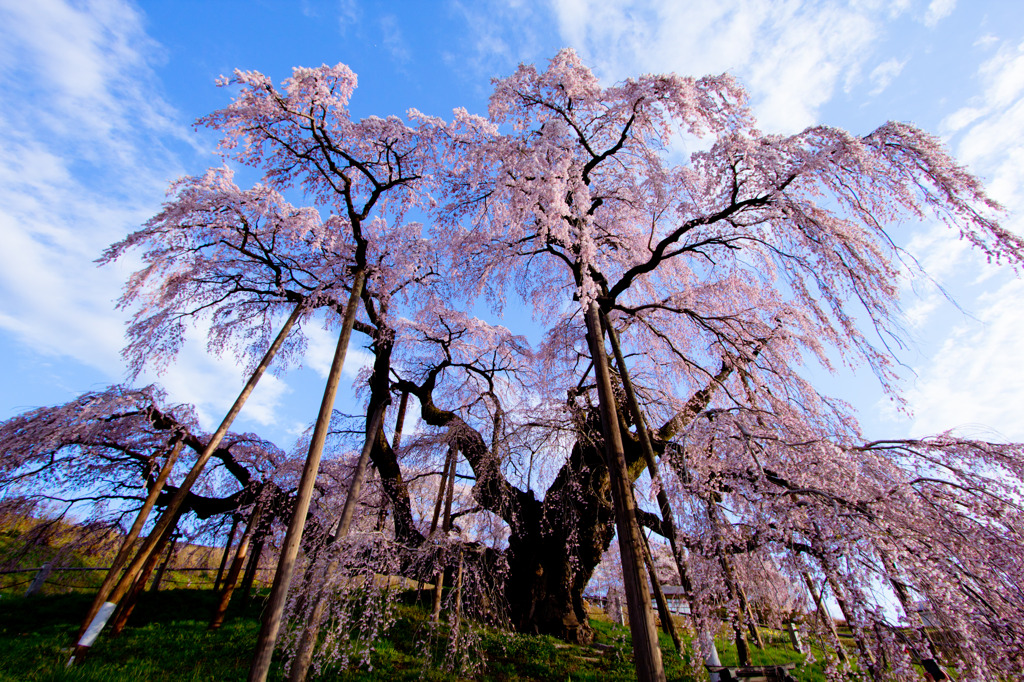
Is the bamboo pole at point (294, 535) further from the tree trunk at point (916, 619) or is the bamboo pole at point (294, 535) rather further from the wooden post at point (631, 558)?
the tree trunk at point (916, 619)

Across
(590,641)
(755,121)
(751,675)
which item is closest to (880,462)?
(751,675)

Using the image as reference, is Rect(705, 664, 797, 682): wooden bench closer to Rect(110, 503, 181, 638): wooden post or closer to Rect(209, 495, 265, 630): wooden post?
Rect(110, 503, 181, 638): wooden post

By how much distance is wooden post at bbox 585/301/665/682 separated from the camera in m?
4.25

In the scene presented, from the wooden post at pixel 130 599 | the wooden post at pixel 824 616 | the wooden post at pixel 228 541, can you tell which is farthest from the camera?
the wooden post at pixel 228 541

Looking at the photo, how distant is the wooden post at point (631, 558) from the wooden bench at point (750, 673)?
3297mm

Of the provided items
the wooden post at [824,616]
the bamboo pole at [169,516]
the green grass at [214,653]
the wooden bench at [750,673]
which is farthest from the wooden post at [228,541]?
the wooden post at [824,616]

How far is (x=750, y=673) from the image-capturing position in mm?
6480

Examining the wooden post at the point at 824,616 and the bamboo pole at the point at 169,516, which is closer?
the wooden post at the point at 824,616

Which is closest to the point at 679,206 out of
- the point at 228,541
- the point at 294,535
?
the point at 294,535

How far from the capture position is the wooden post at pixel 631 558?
4.25 m

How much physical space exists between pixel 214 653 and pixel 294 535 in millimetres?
4868

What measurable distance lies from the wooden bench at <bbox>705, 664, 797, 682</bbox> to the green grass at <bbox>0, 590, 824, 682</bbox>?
99 centimetres

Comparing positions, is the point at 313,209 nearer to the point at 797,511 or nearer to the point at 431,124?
the point at 431,124

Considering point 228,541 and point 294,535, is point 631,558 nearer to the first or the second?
point 294,535
